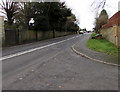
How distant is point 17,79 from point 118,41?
12.6 m

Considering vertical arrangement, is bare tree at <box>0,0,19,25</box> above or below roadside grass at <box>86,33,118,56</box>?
above

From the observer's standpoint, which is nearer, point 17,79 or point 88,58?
point 17,79

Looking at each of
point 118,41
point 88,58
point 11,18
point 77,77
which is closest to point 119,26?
point 118,41

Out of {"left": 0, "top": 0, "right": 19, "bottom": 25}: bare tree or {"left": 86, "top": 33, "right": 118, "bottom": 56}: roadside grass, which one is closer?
{"left": 86, "top": 33, "right": 118, "bottom": 56}: roadside grass

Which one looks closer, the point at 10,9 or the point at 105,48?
the point at 105,48

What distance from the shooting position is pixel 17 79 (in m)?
5.74

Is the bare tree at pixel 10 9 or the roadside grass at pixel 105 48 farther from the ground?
the bare tree at pixel 10 9

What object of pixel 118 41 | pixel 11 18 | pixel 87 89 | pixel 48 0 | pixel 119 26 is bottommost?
pixel 87 89

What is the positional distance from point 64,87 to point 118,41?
12.4m

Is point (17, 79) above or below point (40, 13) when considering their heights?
below

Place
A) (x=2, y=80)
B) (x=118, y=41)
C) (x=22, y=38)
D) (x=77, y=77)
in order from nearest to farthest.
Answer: (x=2, y=80)
(x=77, y=77)
(x=118, y=41)
(x=22, y=38)

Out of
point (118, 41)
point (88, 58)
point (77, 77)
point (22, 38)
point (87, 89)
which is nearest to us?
point (87, 89)

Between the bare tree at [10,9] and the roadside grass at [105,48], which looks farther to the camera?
the bare tree at [10,9]

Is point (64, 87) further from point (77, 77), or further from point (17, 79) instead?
point (17, 79)
